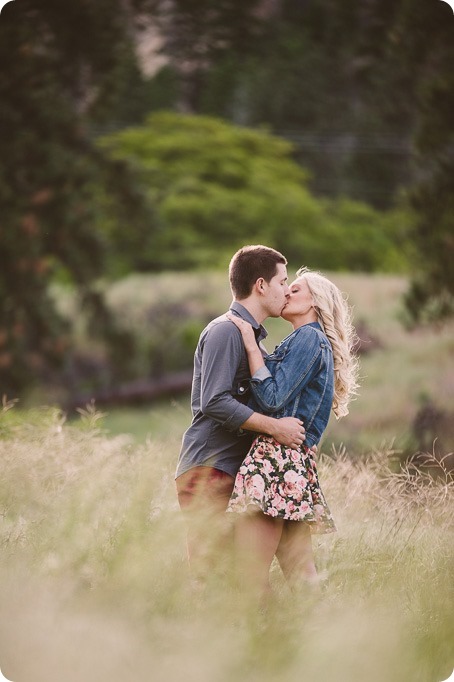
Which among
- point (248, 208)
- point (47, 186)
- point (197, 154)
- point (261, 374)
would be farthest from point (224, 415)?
point (197, 154)

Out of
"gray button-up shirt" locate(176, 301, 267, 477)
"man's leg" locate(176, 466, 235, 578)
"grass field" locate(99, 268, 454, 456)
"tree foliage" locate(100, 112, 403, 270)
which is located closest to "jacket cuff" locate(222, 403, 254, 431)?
"gray button-up shirt" locate(176, 301, 267, 477)

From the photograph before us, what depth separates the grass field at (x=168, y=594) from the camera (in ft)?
11.1

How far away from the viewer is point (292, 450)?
139 inches

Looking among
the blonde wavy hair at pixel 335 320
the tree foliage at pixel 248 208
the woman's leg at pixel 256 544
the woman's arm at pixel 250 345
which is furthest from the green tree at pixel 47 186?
the tree foliage at pixel 248 208

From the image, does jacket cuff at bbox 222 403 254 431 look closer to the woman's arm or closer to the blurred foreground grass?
the woman's arm

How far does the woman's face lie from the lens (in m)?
3.64

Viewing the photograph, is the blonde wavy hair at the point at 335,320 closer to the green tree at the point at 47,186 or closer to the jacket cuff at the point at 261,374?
the jacket cuff at the point at 261,374

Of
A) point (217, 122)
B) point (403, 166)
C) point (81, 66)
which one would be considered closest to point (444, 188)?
point (81, 66)

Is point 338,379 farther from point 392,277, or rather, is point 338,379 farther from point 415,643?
point 392,277

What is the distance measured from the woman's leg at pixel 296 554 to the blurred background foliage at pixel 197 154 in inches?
223

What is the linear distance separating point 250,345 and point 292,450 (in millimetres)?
415

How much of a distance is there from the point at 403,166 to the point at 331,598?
22.2 m

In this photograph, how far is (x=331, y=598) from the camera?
3621 millimetres

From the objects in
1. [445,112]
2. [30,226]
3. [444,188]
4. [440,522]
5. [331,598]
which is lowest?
[30,226]
